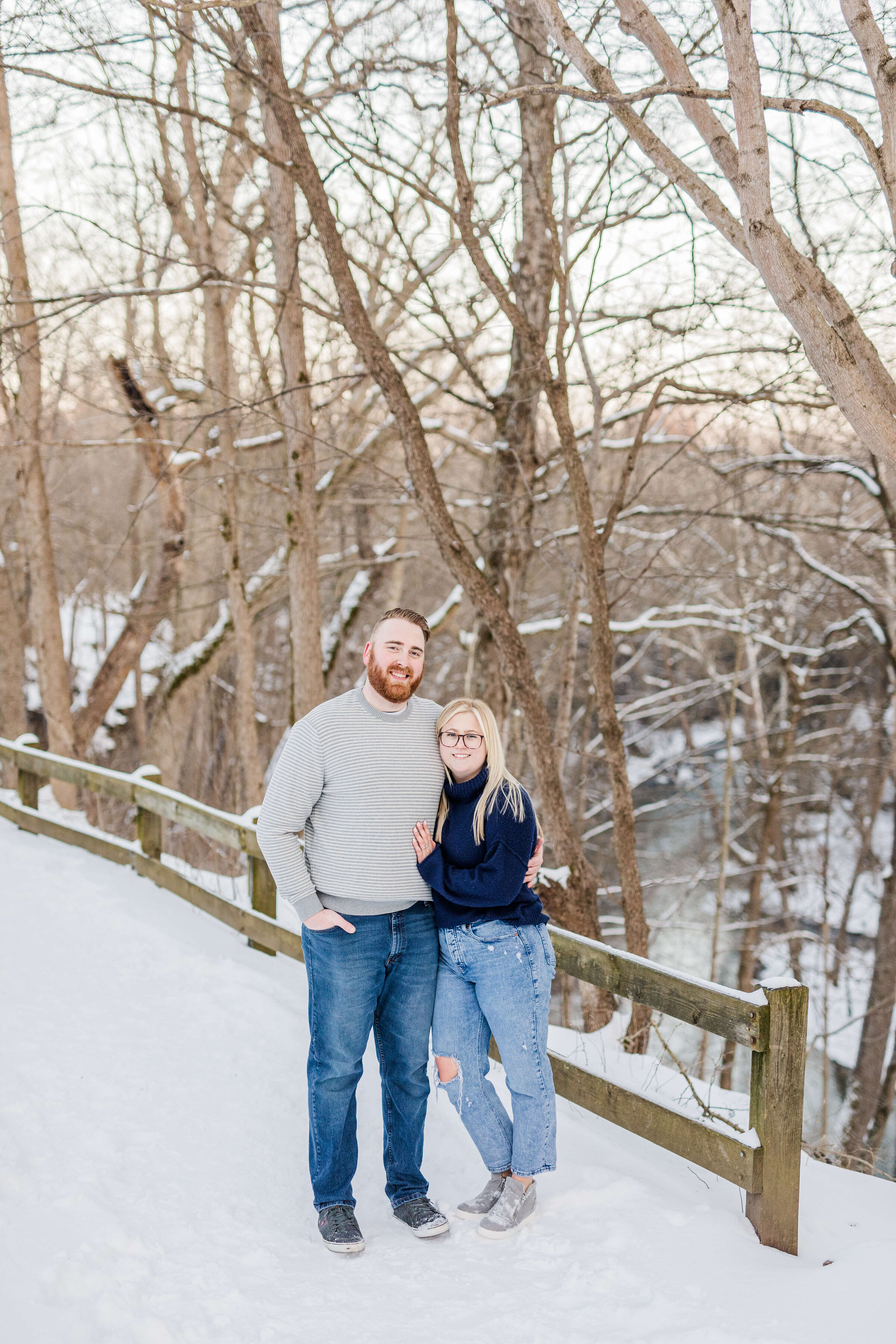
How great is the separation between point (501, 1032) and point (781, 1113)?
0.86m

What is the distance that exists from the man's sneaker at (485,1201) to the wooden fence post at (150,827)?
3657mm

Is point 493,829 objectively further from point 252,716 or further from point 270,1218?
point 252,716

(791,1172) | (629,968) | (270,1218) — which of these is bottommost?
(270,1218)

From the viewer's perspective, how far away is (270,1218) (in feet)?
10.2

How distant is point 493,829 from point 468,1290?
1276 mm

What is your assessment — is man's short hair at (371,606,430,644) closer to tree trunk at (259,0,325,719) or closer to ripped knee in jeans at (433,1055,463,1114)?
ripped knee in jeans at (433,1055,463,1114)

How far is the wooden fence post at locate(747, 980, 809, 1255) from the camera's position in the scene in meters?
2.92

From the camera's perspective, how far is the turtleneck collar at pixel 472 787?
3049 millimetres

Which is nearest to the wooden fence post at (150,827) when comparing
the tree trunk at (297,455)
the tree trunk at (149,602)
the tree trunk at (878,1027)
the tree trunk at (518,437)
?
the tree trunk at (297,455)

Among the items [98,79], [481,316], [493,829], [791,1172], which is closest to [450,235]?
[481,316]

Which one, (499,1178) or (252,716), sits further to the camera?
(252,716)

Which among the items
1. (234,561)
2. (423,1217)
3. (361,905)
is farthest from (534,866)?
(234,561)

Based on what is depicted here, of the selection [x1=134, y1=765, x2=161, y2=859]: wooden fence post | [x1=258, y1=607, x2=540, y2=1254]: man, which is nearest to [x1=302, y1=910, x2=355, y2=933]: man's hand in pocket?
[x1=258, y1=607, x2=540, y2=1254]: man

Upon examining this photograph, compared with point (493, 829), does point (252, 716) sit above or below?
below
